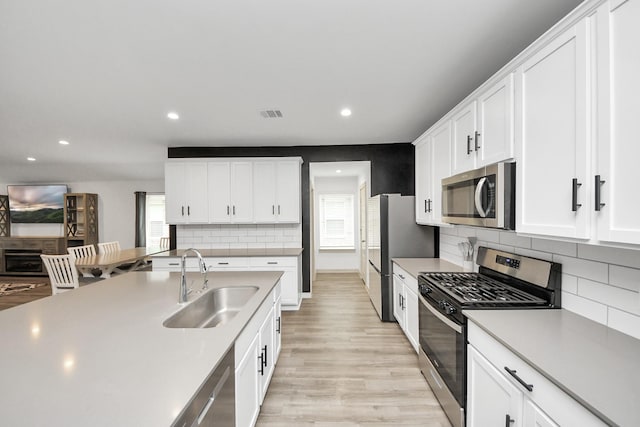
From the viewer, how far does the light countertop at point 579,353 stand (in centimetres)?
85

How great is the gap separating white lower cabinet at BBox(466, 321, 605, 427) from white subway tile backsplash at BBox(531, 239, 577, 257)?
2.31 feet

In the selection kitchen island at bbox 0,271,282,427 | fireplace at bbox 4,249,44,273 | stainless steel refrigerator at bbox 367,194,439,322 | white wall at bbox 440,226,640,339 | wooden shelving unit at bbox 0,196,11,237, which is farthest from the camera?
wooden shelving unit at bbox 0,196,11,237

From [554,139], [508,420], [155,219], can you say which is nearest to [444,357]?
[508,420]

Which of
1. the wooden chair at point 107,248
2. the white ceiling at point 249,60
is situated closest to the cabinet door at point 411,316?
the white ceiling at point 249,60

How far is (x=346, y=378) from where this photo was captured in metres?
2.40

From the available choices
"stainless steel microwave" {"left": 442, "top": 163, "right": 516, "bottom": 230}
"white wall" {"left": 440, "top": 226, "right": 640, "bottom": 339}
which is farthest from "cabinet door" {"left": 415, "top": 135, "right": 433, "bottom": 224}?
"white wall" {"left": 440, "top": 226, "right": 640, "bottom": 339}

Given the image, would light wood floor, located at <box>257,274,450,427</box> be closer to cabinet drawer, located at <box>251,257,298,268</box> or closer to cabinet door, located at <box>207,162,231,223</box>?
cabinet drawer, located at <box>251,257,298,268</box>

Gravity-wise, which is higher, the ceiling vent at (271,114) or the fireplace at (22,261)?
the ceiling vent at (271,114)

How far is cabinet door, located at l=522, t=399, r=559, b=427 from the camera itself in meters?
1.02

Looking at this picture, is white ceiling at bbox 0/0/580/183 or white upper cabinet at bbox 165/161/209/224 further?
white upper cabinet at bbox 165/161/209/224

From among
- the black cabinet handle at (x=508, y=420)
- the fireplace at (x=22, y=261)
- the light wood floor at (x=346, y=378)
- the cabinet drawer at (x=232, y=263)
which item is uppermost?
the cabinet drawer at (x=232, y=263)

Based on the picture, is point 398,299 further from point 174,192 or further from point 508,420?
point 174,192

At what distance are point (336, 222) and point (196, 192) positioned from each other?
3.45 m

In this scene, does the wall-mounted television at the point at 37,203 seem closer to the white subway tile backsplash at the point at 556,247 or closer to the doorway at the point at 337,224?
the doorway at the point at 337,224
